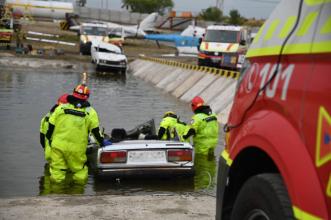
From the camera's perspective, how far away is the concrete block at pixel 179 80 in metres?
24.8

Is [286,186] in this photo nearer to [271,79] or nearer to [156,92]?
[271,79]

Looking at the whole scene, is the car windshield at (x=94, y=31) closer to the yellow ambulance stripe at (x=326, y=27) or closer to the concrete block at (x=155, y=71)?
the concrete block at (x=155, y=71)

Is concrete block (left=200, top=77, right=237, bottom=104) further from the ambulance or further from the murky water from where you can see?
the ambulance

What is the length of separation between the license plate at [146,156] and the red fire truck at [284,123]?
467 centimetres

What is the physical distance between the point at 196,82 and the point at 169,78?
14.8 feet

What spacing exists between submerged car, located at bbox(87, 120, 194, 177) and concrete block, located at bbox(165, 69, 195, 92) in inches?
634

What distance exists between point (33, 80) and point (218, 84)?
10.5m

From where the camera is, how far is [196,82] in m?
22.8

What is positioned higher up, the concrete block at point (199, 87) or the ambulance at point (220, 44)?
the ambulance at point (220, 44)

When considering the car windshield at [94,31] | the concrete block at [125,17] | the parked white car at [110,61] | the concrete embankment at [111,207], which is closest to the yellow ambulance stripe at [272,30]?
the concrete embankment at [111,207]

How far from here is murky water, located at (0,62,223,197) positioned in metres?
8.62

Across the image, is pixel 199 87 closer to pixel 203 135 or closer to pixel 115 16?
pixel 203 135

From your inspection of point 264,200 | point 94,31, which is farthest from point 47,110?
point 94,31

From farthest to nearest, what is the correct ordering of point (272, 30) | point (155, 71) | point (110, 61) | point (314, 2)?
point (110, 61) → point (155, 71) → point (272, 30) → point (314, 2)
